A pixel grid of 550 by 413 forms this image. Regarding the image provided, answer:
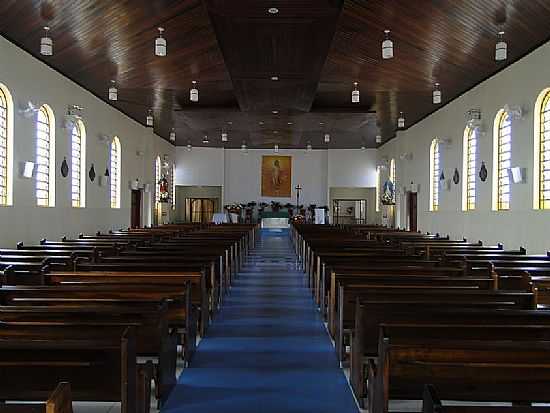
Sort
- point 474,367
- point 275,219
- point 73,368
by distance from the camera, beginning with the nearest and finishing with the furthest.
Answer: point 474,367, point 73,368, point 275,219

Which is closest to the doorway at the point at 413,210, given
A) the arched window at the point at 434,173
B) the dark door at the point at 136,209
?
the arched window at the point at 434,173

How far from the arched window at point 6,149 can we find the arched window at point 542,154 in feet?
36.2

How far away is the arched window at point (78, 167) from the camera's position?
56.5 ft

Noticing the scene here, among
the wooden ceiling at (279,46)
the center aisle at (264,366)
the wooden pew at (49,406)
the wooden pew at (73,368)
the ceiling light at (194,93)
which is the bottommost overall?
the center aisle at (264,366)

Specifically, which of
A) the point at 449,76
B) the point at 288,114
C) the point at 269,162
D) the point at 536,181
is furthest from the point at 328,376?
the point at 269,162

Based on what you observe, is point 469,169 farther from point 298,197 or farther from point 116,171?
point 298,197

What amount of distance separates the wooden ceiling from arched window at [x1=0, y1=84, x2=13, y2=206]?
51.4 inches

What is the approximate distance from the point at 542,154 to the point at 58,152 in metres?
11.5

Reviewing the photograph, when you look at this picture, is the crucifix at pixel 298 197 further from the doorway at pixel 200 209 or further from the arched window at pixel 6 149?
the arched window at pixel 6 149

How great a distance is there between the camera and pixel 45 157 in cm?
1515

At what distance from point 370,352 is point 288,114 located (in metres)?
17.5

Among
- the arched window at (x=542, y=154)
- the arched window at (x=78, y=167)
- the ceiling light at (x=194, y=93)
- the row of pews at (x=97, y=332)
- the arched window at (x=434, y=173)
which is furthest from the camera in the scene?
the arched window at (x=434, y=173)

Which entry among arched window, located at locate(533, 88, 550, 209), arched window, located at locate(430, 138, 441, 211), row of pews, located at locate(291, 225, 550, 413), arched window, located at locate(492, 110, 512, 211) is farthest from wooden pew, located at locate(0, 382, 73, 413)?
arched window, located at locate(430, 138, 441, 211)

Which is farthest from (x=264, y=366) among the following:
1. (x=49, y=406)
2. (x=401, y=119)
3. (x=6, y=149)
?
(x=401, y=119)
